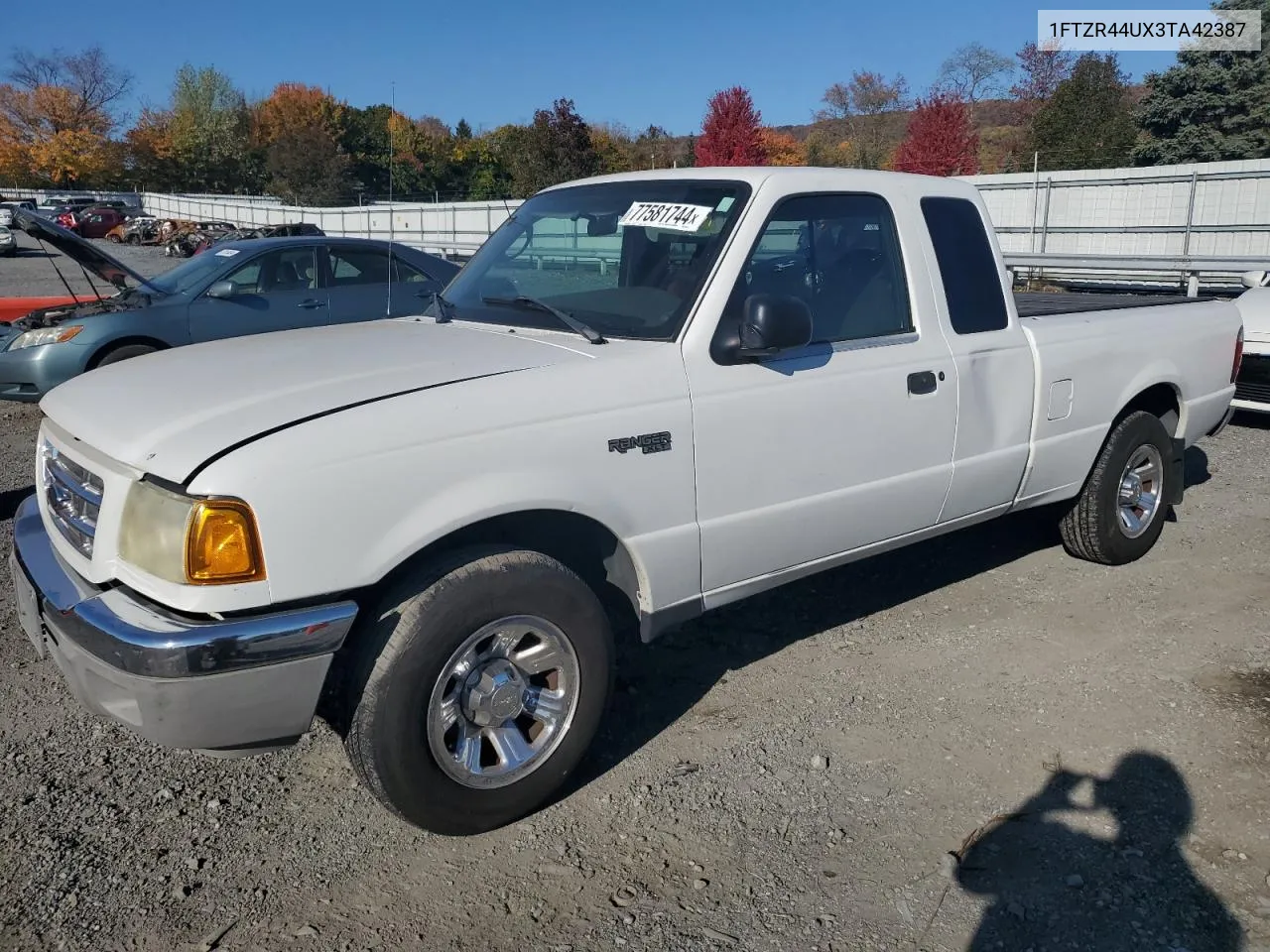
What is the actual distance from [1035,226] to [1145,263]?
11.8 metres

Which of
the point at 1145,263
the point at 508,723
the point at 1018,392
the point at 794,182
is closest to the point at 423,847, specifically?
the point at 508,723

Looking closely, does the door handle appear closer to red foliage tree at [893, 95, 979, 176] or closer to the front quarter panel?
the front quarter panel

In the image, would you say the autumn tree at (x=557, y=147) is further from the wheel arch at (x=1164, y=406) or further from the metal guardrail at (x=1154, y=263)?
the wheel arch at (x=1164, y=406)

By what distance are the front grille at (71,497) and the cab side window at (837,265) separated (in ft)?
7.17

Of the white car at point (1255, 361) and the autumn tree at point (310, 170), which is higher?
the autumn tree at point (310, 170)

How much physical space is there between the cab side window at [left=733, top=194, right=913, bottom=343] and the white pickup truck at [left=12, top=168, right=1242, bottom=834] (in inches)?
0.5

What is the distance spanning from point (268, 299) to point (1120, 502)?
7.04m

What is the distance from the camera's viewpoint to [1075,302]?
572 centimetres

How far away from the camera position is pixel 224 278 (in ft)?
29.5

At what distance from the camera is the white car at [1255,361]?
8.13m

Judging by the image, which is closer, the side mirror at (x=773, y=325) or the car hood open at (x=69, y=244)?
the side mirror at (x=773, y=325)

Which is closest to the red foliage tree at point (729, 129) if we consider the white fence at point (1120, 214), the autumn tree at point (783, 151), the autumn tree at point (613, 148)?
the autumn tree at point (613, 148)

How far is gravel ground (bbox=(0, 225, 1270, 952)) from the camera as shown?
278 centimetres

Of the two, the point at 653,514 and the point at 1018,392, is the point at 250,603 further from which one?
the point at 1018,392
